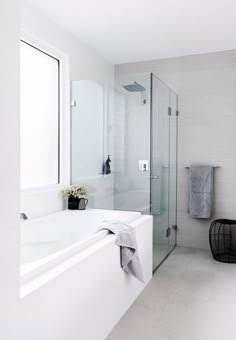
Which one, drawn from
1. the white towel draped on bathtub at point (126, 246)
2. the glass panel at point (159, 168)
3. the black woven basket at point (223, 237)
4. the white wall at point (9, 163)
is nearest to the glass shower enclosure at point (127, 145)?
the glass panel at point (159, 168)

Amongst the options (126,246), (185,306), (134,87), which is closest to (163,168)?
(134,87)

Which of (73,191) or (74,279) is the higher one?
(73,191)

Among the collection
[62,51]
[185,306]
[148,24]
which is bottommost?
[185,306]

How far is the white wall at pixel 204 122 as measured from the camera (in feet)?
13.2

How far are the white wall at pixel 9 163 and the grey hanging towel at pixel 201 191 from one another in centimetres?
305

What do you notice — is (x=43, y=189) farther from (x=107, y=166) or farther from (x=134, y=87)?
(x=134, y=87)

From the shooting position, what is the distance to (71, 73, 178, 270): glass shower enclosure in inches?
134

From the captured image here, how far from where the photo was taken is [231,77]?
3.99m

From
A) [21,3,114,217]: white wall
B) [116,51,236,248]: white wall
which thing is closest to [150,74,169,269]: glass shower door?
[116,51,236,248]: white wall

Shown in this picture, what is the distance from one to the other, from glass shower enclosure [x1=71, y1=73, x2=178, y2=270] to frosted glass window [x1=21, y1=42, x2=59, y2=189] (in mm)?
248

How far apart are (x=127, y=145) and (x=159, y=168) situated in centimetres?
45

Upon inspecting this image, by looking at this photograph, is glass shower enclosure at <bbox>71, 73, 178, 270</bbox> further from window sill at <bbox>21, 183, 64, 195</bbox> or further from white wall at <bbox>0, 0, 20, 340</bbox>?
white wall at <bbox>0, 0, 20, 340</bbox>

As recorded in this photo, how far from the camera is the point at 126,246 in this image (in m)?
2.47

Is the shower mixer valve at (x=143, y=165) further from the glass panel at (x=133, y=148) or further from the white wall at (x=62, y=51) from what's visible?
the white wall at (x=62, y=51)
